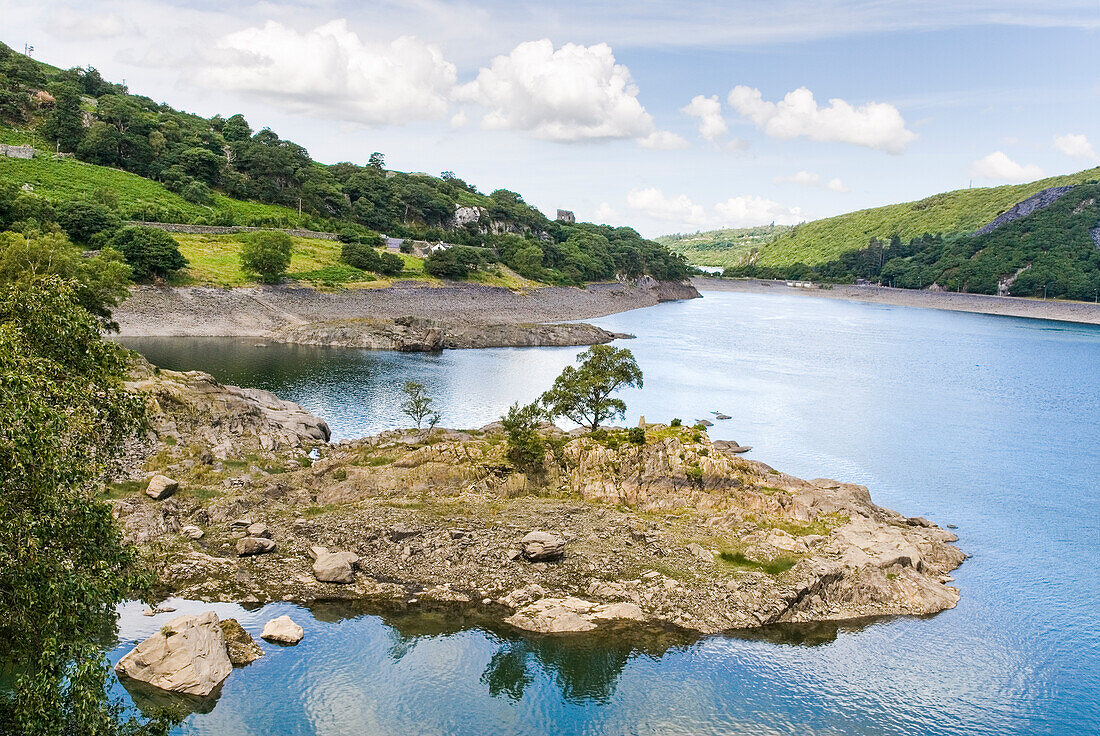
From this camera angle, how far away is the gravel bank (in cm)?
9469

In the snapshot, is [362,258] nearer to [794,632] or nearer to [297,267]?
[297,267]

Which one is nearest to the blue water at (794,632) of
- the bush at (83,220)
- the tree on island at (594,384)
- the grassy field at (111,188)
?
the tree on island at (594,384)

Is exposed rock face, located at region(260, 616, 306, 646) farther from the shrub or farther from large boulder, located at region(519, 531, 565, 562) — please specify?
the shrub

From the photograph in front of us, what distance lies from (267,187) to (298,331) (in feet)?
211

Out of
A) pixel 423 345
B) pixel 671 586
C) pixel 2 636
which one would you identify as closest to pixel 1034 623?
pixel 671 586

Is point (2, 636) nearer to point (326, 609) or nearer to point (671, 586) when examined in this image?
point (326, 609)

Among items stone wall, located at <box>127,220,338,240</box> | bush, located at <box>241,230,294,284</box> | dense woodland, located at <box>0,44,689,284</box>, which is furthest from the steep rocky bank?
dense woodland, located at <box>0,44,689,284</box>

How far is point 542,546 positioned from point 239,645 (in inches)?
532

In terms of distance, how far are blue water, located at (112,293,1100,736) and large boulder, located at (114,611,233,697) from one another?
2.98 ft

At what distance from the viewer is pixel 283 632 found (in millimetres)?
29062

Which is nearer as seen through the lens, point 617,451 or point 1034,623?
point 1034,623

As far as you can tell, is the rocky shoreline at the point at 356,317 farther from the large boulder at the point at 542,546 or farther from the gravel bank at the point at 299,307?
the large boulder at the point at 542,546

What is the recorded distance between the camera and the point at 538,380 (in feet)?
274

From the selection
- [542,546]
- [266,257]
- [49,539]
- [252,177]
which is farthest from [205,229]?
[49,539]
